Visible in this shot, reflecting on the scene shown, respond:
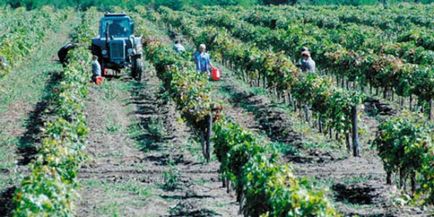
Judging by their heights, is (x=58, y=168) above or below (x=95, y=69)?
above

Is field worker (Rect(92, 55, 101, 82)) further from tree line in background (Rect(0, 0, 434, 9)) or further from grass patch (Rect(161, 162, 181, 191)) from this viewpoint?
tree line in background (Rect(0, 0, 434, 9))

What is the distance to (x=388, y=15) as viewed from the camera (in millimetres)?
55000

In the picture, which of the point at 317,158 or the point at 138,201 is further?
the point at 317,158

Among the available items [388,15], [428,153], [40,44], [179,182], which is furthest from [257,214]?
[388,15]

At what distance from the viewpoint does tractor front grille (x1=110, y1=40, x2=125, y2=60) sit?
2773 cm

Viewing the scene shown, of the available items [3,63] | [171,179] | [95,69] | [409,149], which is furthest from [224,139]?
[3,63]

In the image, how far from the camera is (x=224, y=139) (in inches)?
528

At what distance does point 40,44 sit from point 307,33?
13.6m

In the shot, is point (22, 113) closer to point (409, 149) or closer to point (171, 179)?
point (171, 179)

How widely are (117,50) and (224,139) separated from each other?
1496 cm

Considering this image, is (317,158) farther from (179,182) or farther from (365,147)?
(179,182)

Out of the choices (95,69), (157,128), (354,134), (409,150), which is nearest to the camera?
(409,150)

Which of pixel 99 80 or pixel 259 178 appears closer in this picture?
pixel 259 178

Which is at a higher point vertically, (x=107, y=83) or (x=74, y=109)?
(x=74, y=109)
